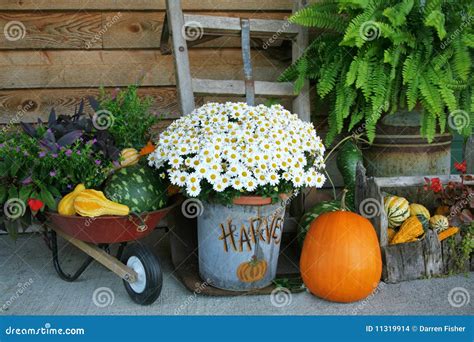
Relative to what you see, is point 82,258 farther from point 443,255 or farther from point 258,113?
point 443,255

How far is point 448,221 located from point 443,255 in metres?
0.19

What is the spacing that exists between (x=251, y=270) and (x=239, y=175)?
520 millimetres

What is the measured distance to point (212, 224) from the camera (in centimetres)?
239

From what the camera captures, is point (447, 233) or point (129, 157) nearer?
point (129, 157)

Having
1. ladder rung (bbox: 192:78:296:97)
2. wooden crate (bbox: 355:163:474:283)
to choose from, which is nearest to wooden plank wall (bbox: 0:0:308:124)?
ladder rung (bbox: 192:78:296:97)

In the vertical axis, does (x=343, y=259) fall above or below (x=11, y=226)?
below

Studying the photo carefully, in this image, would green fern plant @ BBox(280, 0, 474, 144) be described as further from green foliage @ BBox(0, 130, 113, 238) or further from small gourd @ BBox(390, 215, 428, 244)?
green foliage @ BBox(0, 130, 113, 238)

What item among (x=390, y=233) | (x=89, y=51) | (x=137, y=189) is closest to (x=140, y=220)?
(x=137, y=189)

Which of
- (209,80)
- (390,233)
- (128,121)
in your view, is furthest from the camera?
(209,80)

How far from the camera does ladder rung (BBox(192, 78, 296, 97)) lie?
2.93 m

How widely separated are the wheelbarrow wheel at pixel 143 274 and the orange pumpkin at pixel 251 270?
0.40 metres

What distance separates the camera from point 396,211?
8.71ft

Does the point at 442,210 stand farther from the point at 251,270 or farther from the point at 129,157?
the point at 129,157

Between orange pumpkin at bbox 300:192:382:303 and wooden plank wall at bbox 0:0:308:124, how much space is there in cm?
145
